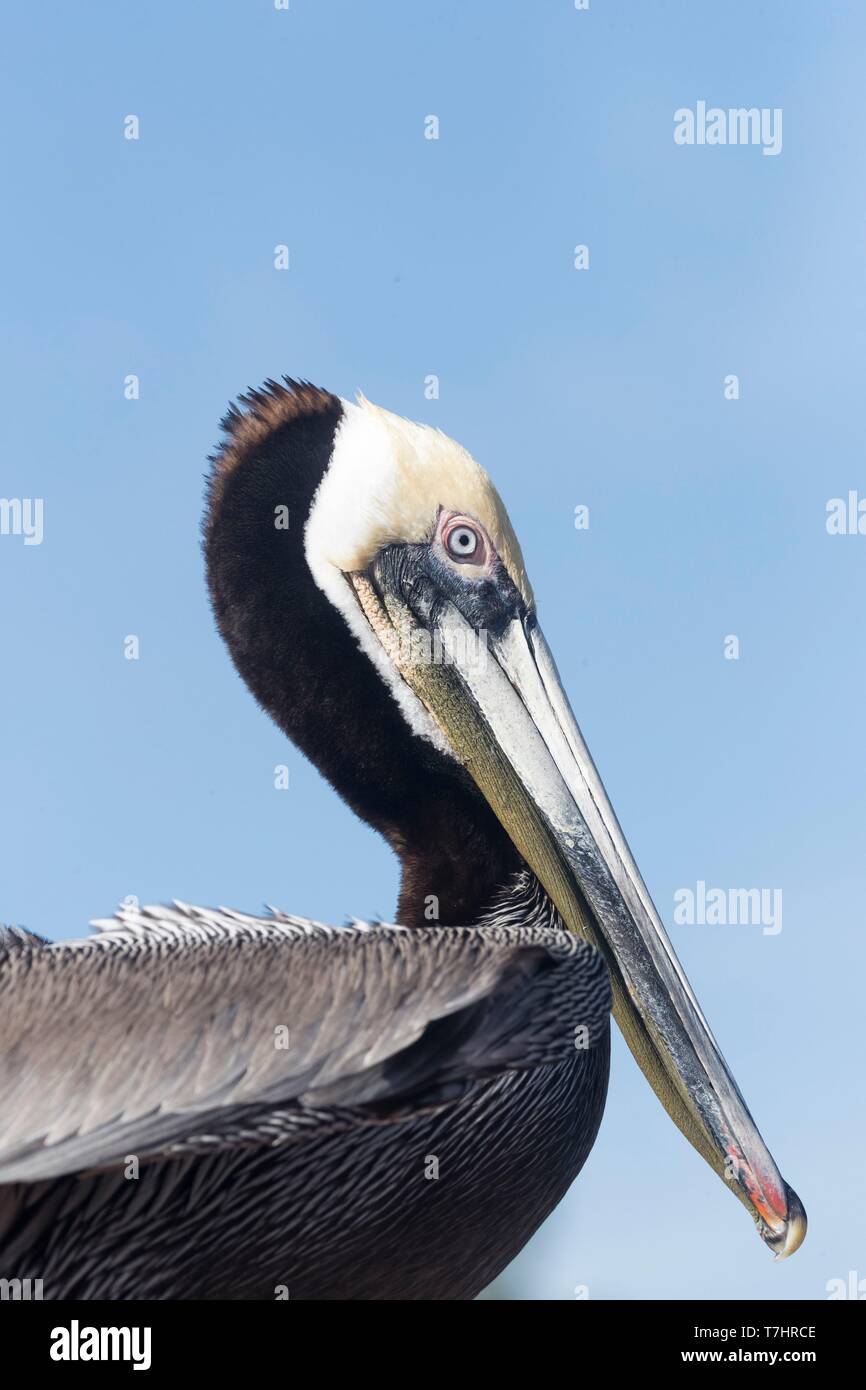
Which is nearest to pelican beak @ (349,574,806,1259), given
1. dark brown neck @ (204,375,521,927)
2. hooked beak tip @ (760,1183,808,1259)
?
hooked beak tip @ (760,1183,808,1259)

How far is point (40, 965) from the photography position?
4242 mm

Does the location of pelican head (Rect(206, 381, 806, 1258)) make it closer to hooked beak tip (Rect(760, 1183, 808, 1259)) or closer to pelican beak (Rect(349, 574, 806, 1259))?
pelican beak (Rect(349, 574, 806, 1259))

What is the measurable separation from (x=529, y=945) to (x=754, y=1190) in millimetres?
1058

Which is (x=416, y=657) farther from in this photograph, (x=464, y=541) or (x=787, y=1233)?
(x=787, y=1233)

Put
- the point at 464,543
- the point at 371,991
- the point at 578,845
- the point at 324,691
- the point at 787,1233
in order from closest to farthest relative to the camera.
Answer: the point at 371,991, the point at 787,1233, the point at 578,845, the point at 324,691, the point at 464,543

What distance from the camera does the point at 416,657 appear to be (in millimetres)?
5074

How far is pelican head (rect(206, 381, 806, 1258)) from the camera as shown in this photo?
481 cm

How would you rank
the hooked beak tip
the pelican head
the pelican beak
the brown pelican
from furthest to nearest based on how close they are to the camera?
the pelican head, the pelican beak, the hooked beak tip, the brown pelican

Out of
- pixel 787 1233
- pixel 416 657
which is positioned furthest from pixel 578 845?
pixel 787 1233

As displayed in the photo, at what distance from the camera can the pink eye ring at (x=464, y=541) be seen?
5.10 meters

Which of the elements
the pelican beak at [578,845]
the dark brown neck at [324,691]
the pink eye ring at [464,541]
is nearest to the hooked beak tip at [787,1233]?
the pelican beak at [578,845]
